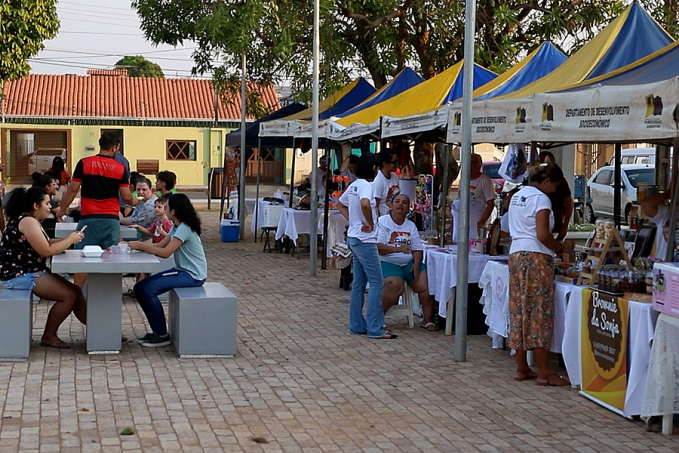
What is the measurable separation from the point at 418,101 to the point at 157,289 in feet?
17.8

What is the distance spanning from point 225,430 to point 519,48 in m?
13.1

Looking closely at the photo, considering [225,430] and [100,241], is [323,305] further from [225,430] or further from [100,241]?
[225,430]

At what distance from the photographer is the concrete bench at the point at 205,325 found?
27.4 ft

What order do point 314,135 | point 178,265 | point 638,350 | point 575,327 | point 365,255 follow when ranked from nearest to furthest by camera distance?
point 638,350 → point 575,327 → point 178,265 → point 365,255 → point 314,135

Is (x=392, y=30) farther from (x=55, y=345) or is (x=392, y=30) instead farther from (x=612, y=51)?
(x=55, y=345)

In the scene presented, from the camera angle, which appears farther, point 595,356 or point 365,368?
point 365,368

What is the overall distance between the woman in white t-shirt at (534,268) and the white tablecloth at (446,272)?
1601 mm

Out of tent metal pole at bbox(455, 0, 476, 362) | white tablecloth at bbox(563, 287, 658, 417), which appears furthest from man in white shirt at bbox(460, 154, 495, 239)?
white tablecloth at bbox(563, 287, 658, 417)

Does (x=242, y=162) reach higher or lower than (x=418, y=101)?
lower

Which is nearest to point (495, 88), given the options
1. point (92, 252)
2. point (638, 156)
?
point (92, 252)

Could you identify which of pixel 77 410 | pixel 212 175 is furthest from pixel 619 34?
pixel 212 175

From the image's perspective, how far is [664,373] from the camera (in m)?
6.21

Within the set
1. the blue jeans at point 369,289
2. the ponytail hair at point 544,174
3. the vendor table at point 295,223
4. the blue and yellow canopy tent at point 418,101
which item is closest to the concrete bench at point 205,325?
the blue jeans at point 369,289

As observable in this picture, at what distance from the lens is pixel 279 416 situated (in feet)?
21.6
